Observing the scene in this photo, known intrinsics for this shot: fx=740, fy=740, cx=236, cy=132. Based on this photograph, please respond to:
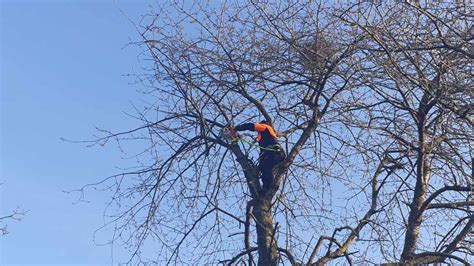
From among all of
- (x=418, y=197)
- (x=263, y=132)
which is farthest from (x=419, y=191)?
(x=263, y=132)

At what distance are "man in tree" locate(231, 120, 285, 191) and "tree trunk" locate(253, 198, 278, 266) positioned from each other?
21 centimetres

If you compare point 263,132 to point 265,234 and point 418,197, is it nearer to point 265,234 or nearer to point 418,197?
point 265,234

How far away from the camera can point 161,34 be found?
8.16 meters

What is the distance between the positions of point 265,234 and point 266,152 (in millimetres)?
936

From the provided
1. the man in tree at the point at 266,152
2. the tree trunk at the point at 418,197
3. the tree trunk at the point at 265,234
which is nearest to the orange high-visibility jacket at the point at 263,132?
the man in tree at the point at 266,152

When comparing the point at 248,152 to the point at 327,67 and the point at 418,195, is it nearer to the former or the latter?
the point at 327,67

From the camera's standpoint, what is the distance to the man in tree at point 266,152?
27.3 ft

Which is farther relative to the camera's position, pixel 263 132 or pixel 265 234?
pixel 263 132

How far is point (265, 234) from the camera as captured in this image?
316 inches

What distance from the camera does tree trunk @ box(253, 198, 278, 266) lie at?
7875 mm

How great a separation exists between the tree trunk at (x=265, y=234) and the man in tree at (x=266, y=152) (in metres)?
0.21

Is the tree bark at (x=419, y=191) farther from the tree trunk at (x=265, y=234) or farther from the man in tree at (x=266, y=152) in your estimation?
the man in tree at (x=266, y=152)

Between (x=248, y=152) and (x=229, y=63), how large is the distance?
3.50 ft

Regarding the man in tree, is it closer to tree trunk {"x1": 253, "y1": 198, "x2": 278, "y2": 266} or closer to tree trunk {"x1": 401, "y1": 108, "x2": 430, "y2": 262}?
tree trunk {"x1": 253, "y1": 198, "x2": 278, "y2": 266}
